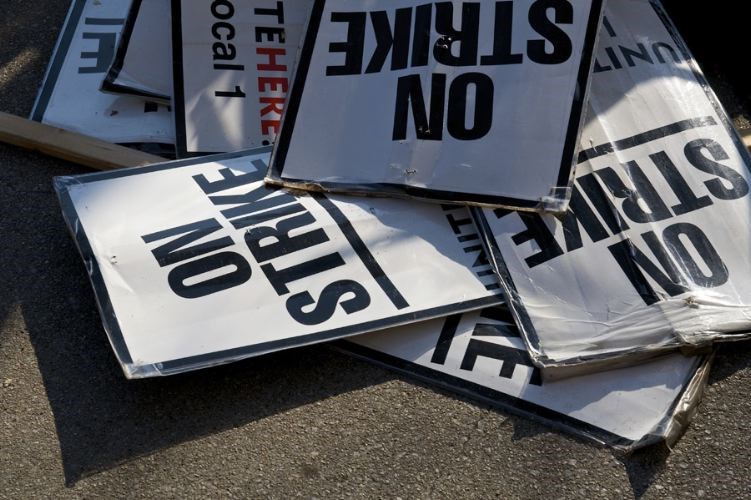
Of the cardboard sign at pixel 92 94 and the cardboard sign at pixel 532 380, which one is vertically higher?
the cardboard sign at pixel 92 94

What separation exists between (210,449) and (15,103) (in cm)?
196

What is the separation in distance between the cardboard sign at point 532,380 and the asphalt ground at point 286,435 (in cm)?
5

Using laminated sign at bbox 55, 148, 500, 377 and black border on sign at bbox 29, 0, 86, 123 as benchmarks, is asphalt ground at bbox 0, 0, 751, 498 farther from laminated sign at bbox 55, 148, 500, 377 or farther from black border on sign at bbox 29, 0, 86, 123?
black border on sign at bbox 29, 0, 86, 123

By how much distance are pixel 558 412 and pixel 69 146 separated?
204 centimetres

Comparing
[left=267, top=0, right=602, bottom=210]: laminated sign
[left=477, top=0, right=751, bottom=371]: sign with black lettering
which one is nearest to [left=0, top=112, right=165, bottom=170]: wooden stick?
[left=267, top=0, right=602, bottom=210]: laminated sign

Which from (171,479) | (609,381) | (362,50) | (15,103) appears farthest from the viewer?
(15,103)

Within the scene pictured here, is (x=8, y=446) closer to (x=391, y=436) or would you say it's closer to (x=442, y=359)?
(x=391, y=436)

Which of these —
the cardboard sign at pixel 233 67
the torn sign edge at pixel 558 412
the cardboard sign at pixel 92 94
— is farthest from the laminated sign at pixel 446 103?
the cardboard sign at pixel 92 94

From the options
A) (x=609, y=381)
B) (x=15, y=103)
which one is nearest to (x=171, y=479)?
(x=609, y=381)

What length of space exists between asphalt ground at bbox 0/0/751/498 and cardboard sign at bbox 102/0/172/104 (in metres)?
1.00

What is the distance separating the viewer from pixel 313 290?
2797 millimetres

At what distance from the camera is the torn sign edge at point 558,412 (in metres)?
2.57

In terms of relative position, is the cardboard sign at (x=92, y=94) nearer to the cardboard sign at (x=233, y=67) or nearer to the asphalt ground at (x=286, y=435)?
the cardboard sign at (x=233, y=67)

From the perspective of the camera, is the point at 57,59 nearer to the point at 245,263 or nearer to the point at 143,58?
the point at 143,58
